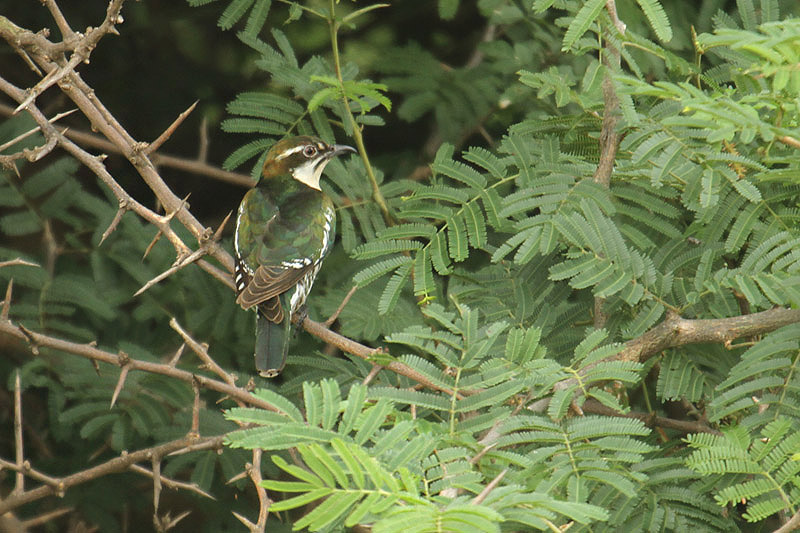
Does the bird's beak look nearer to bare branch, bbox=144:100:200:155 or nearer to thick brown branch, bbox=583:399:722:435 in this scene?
bare branch, bbox=144:100:200:155

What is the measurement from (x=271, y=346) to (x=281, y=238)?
63 cm

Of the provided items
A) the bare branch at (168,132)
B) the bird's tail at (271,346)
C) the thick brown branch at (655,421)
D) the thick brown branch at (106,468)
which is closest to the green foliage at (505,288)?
the thick brown branch at (655,421)

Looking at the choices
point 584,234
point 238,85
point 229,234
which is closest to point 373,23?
point 238,85

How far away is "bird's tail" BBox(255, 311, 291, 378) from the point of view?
4344 millimetres

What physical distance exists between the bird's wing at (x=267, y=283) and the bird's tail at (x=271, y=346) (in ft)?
0.39

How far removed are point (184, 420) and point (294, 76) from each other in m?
1.75

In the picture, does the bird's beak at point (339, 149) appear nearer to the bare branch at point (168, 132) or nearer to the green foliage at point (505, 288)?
the green foliage at point (505, 288)

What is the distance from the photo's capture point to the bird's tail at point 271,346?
4.34 metres

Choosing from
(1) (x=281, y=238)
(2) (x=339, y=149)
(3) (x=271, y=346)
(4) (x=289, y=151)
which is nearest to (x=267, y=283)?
Answer: (3) (x=271, y=346)

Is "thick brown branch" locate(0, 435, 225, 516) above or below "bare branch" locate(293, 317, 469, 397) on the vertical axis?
below

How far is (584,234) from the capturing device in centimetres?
346

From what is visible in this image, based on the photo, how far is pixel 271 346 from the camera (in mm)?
4402

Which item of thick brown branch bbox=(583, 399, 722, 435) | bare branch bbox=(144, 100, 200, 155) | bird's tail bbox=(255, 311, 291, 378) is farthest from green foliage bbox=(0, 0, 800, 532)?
bare branch bbox=(144, 100, 200, 155)

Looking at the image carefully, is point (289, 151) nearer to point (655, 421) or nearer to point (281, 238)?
point (281, 238)
